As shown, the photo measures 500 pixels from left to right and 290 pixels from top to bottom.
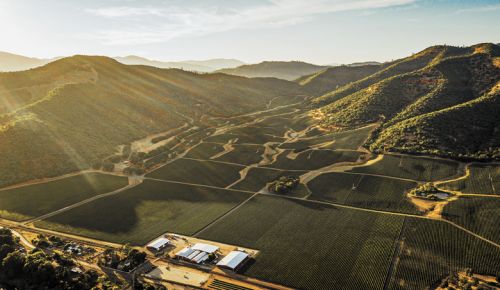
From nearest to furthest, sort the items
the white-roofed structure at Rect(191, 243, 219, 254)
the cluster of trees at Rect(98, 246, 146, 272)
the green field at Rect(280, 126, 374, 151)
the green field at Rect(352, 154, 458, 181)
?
the cluster of trees at Rect(98, 246, 146, 272) < the white-roofed structure at Rect(191, 243, 219, 254) < the green field at Rect(352, 154, 458, 181) < the green field at Rect(280, 126, 374, 151)

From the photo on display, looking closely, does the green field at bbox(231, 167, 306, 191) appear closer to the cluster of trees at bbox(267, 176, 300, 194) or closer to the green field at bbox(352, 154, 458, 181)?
the cluster of trees at bbox(267, 176, 300, 194)

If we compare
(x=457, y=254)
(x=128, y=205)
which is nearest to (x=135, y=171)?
(x=128, y=205)

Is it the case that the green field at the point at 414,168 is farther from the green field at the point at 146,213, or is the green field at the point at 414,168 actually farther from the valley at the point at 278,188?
the green field at the point at 146,213

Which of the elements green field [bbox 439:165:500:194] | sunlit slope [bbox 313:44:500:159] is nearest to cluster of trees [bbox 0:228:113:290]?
green field [bbox 439:165:500:194]

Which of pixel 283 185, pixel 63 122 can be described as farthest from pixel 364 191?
pixel 63 122

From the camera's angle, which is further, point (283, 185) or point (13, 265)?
point (283, 185)

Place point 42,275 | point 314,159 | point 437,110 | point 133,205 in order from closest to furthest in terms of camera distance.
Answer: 1. point 42,275
2. point 133,205
3. point 314,159
4. point 437,110

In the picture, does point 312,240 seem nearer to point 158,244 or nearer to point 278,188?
point 278,188

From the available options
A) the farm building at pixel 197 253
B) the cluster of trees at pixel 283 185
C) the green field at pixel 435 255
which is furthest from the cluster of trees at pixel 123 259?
the green field at pixel 435 255
